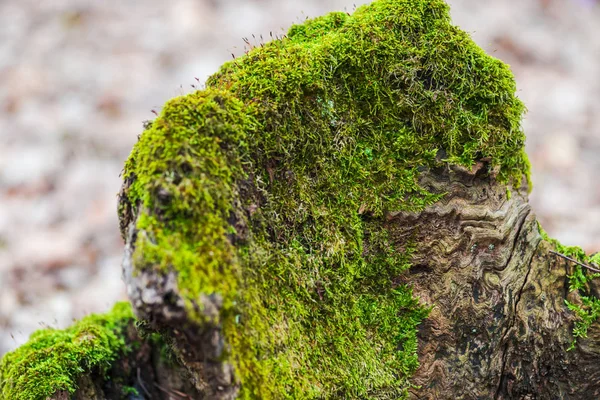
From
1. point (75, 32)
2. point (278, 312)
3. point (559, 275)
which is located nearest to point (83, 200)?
point (75, 32)

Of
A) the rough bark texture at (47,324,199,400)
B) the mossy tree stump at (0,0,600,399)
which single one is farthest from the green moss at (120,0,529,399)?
the rough bark texture at (47,324,199,400)

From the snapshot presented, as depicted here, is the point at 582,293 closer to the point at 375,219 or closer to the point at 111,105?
the point at 375,219

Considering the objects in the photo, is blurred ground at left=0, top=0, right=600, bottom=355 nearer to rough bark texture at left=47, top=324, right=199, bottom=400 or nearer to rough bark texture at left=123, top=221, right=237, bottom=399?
rough bark texture at left=47, top=324, right=199, bottom=400

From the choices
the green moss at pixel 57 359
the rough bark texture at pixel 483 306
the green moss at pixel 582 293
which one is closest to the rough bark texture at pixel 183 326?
the green moss at pixel 57 359

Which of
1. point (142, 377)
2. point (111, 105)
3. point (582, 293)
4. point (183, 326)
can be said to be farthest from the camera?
point (111, 105)

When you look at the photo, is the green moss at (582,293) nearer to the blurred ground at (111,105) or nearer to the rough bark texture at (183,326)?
the rough bark texture at (183,326)

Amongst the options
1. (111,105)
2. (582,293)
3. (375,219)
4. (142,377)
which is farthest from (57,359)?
(111,105)

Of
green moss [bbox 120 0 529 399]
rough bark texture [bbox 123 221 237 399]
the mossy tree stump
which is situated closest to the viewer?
rough bark texture [bbox 123 221 237 399]
